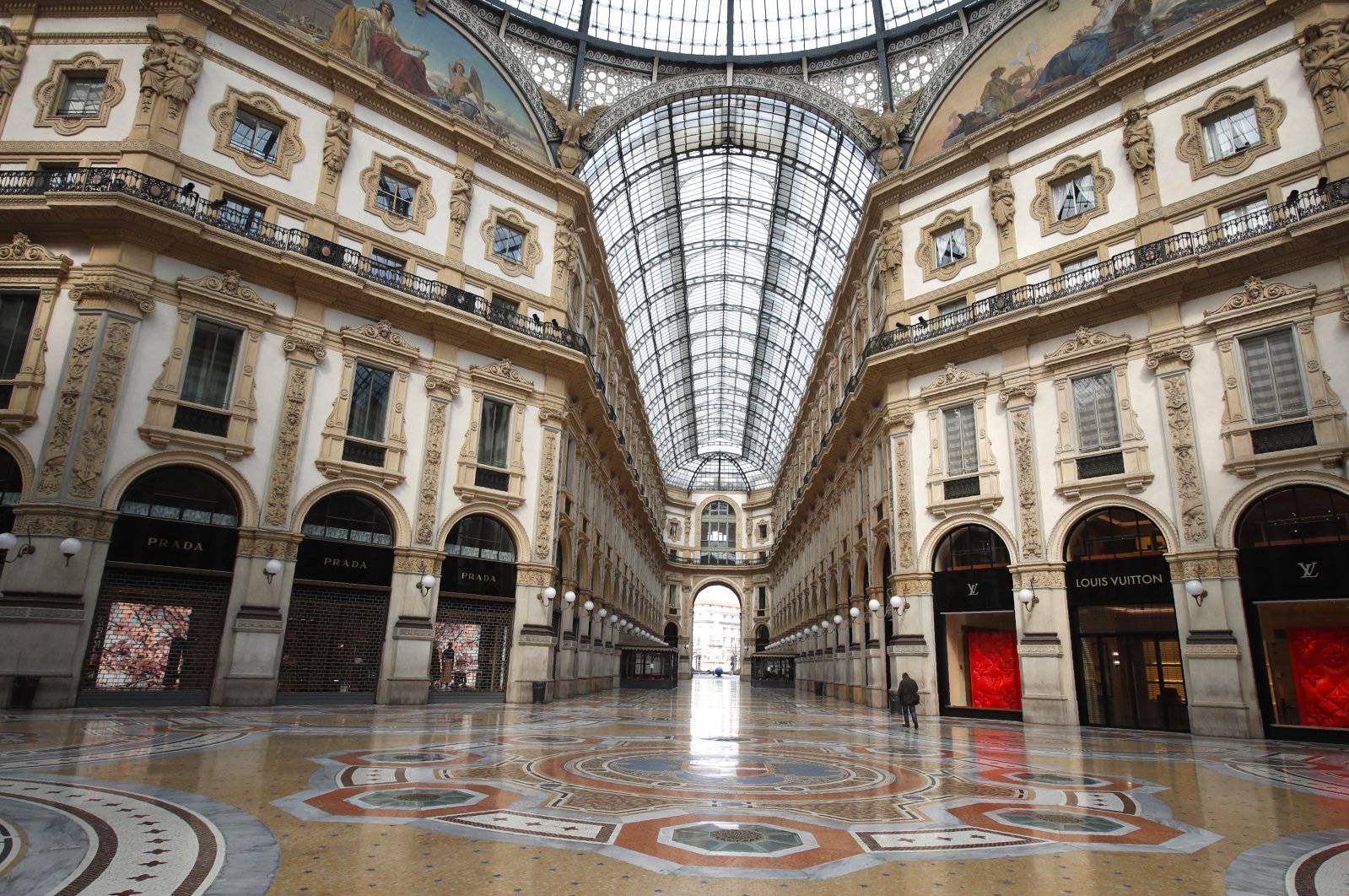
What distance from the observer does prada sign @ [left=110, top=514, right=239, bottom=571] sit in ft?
54.6

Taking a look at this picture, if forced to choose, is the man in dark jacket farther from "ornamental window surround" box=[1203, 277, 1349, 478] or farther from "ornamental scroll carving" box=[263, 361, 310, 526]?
"ornamental scroll carving" box=[263, 361, 310, 526]

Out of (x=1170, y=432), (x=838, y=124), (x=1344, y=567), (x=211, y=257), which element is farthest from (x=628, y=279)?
(x=1344, y=567)

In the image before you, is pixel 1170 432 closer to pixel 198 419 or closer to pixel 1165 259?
pixel 1165 259

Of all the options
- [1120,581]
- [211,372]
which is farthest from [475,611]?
[1120,581]

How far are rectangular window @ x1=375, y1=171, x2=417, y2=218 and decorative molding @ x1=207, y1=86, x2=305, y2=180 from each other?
1.73 m

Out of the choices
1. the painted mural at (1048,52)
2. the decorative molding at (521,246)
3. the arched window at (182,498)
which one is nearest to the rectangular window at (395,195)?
the decorative molding at (521,246)

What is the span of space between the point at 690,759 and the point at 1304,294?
1736 cm

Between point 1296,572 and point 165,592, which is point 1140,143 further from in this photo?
point 165,592

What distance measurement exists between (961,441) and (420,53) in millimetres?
21825

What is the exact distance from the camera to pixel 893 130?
1064 inches

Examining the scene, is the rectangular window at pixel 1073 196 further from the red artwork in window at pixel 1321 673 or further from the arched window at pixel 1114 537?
the red artwork in window at pixel 1321 673

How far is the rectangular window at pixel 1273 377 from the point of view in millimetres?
16609

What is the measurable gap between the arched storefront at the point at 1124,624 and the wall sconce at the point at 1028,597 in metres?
0.89

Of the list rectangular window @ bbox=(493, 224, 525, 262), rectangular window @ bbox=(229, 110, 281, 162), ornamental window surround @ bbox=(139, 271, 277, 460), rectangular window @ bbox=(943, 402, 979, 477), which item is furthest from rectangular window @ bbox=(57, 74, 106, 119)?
rectangular window @ bbox=(943, 402, 979, 477)
